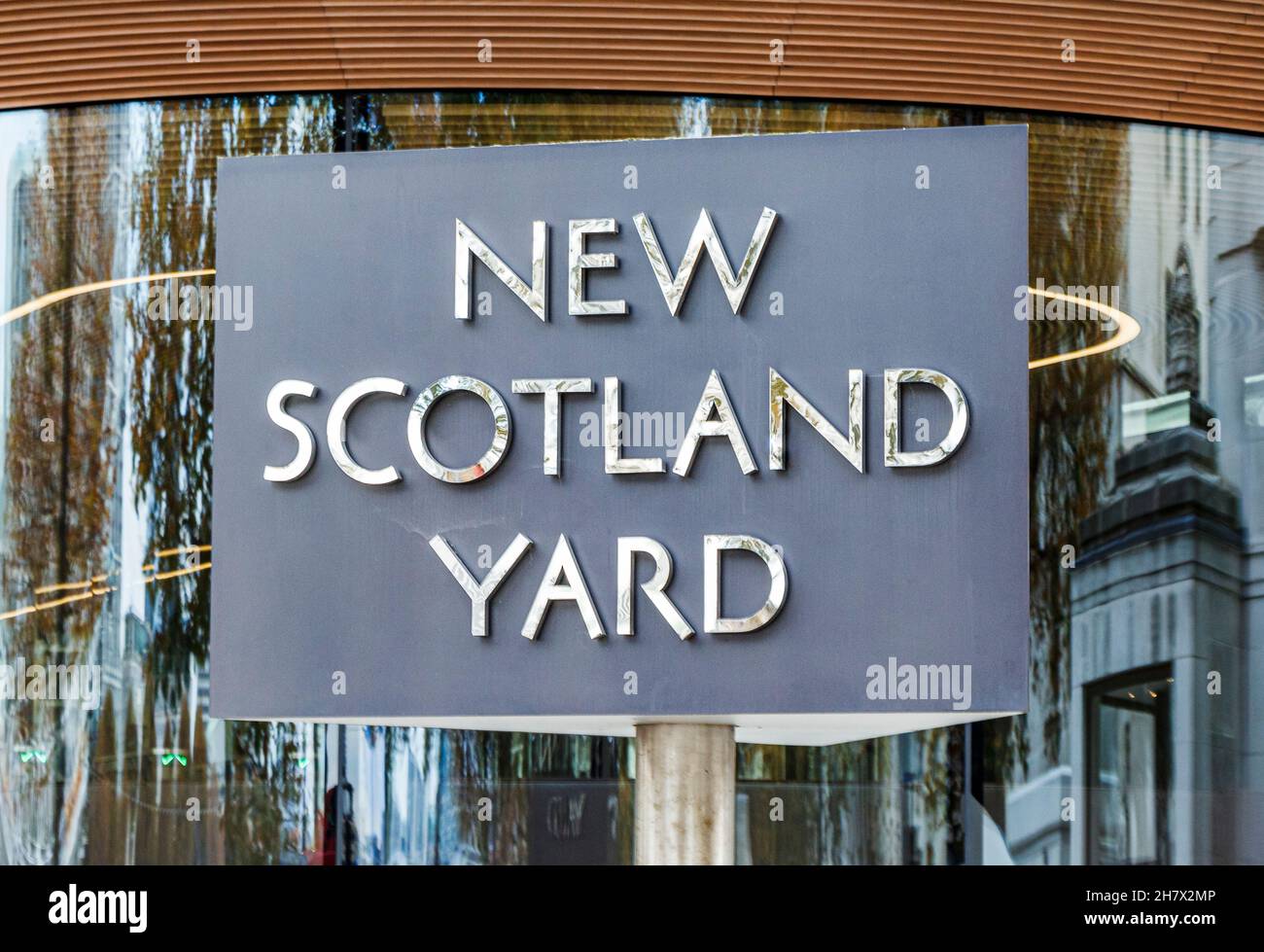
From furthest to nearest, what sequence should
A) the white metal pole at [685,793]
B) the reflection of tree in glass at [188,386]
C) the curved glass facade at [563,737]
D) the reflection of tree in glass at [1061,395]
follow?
the reflection of tree in glass at [188,386] < the reflection of tree in glass at [1061,395] < the curved glass facade at [563,737] < the white metal pole at [685,793]

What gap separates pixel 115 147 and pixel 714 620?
8.18 meters

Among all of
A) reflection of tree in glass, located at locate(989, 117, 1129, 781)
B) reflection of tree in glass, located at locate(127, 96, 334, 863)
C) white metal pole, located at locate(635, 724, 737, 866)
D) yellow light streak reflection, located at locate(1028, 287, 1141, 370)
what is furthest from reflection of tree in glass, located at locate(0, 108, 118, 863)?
yellow light streak reflection, located at locate(1028, 287, 1141, 370)

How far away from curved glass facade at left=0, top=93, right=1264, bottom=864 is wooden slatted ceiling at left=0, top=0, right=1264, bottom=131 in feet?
1.16

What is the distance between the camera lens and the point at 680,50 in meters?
11.9

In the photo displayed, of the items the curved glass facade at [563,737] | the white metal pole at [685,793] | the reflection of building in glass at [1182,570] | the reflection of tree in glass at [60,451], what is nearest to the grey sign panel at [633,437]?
the white metal pole at [685,793]

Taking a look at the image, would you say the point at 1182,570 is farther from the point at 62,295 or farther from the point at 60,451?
the point at 62,295

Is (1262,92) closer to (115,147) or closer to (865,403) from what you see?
(865,403)

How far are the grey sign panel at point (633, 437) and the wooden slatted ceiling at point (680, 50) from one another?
4.62 meters

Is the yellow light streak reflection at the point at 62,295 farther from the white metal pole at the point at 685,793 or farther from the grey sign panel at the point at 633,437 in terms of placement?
the white metal pole at the point at 685,793

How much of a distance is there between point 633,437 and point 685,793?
5.72 feet

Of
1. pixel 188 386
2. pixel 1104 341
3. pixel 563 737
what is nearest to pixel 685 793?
pixel 563 737

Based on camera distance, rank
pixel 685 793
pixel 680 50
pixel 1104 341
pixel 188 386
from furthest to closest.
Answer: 1. pixel 188 386
2. pixel 1104 341
3. pixel 680 50
4. pixel 685 793

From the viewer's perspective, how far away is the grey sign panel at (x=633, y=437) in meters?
6.97

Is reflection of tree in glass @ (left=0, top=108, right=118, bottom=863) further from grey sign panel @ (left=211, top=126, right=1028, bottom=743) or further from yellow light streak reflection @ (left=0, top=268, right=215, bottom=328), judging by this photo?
grey sign panel @ (left=211, top=126, right=1028, bottom=743)
